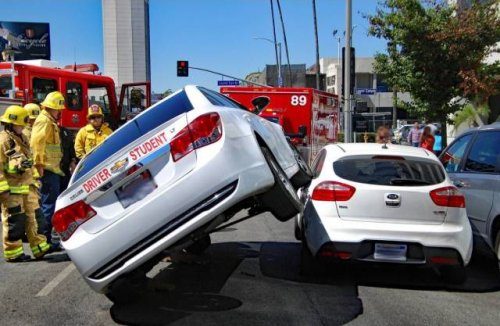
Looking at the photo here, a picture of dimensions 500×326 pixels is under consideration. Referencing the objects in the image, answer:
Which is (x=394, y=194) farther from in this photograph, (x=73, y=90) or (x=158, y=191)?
(x=73, y=90)

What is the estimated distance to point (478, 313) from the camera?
5.25 metres

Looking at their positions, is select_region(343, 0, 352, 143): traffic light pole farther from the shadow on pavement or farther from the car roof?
the shadow on pavement

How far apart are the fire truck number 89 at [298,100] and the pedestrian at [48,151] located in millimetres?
10525

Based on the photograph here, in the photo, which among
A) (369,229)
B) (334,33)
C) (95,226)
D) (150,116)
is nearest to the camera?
(95,226)

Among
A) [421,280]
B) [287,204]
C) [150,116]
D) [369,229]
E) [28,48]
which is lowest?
[421,280]

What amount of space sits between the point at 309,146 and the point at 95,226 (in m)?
13.4

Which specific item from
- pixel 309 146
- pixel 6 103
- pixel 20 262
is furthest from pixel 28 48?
pixel 20 262

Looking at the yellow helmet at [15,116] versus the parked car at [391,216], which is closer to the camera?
the parked car at [391,216]

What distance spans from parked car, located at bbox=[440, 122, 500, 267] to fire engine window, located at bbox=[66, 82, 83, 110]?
8.14 m

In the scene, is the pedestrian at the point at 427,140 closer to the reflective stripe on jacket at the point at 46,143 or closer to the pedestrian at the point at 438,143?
the pedestrian at the point at 438,143

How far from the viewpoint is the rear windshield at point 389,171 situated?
6.04m

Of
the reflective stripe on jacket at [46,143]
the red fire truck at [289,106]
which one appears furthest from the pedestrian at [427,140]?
the reflective stripe on jacket at [46,143]

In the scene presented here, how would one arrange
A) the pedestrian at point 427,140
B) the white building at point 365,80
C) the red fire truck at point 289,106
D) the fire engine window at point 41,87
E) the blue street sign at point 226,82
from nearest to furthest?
1. the fire engine window at point 41,87
2. the pedestrian at point 427,140
3. the red fire truck at point 289,106
4. the blue street sign at point 226,82
5. the white building at point 365,80

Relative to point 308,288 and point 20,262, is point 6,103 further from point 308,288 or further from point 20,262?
point 308,288
